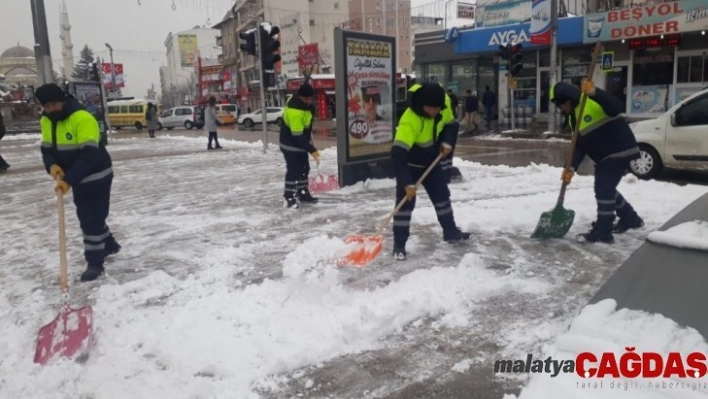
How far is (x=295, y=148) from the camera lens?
7941 mm

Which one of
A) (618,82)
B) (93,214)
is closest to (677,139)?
(93,214)

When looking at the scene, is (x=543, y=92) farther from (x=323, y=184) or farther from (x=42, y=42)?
(x=42, y=42)

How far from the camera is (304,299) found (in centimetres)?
442

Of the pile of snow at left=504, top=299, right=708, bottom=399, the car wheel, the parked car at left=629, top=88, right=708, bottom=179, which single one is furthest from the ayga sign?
the pile of snow at left=504, top=299, right=708, bottom=399

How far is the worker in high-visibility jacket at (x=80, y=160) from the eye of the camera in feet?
16.2

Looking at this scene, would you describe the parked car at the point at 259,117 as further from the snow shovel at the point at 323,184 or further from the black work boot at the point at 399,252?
the black work boot at the point at 399,252

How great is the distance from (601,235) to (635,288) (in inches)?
103

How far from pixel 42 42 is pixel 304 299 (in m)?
13.3

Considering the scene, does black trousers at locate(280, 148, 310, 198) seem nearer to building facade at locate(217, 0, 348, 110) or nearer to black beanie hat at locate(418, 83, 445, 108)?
black beanie hat at locate(418, 83, 445, 108)

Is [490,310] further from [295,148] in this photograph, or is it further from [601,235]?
[295,148]

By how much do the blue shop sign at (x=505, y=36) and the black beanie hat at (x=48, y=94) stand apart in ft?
64.9

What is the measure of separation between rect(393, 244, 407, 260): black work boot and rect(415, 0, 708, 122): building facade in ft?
47.6

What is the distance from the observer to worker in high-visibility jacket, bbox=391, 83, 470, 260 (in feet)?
16.9

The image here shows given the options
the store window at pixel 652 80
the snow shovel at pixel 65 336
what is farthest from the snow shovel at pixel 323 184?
the store window at pixel 652 80
